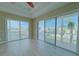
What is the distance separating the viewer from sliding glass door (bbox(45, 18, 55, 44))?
6676mm

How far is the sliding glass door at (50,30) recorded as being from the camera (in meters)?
6.68

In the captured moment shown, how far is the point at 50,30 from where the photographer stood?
23.3 ft

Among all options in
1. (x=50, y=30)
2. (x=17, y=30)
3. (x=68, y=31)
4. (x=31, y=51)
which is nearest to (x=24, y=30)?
(x=17, y=30)

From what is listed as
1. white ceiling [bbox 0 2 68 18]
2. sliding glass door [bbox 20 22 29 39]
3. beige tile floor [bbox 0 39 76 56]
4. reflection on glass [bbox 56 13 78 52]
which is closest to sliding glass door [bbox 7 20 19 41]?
sliding glass door [bbox 20 22 29 39]

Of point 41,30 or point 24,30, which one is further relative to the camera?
point 24,30

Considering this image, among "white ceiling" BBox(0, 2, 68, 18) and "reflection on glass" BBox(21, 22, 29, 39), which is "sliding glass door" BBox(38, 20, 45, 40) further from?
"white ceiling" BBox(0, 2, 68, 18)

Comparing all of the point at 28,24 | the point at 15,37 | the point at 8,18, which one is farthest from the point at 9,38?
the point at 28,24

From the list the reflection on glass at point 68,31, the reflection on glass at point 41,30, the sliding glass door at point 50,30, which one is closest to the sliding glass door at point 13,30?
the reflection on glass at point 41,30

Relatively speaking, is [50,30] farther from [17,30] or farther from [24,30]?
[24,30]

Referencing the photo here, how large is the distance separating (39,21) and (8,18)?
2.67m

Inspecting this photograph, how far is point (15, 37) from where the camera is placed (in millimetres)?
8500

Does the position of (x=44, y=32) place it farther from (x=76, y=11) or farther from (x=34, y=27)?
(x=76, y=11)

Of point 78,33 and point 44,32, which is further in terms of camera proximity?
point 44,32

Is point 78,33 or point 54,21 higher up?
point 54,21
